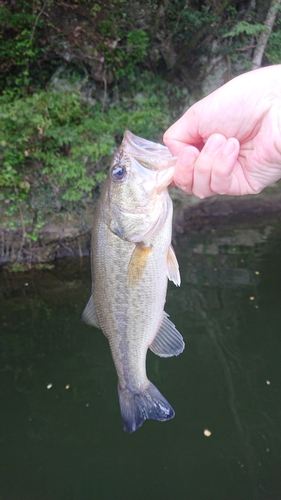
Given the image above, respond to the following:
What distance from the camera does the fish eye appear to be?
1.94 meters

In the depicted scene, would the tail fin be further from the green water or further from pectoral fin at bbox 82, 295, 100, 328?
the green water

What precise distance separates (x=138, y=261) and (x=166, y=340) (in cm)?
53

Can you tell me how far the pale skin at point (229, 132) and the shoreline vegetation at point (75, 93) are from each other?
17.2 ft

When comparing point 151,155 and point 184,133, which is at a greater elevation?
point 184,133

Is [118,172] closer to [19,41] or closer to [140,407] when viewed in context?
[140,407]

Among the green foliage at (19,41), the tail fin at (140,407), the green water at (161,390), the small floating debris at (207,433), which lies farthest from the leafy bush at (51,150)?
the tail fin at (140,407)

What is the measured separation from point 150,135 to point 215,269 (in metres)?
3.15

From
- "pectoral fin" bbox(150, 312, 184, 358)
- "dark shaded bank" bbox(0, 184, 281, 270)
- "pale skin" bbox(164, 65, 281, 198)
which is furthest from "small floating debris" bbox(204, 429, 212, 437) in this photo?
"dark shaded bank" bbox(0, 184, 281, 270)

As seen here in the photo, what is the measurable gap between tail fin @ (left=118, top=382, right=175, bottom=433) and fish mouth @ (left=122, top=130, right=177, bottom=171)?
1320 millimetres

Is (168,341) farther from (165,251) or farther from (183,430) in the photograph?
(183,430)

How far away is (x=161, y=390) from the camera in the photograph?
4371mm

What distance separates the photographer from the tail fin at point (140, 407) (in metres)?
2.15

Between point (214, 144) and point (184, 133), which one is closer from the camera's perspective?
point (214, 144)

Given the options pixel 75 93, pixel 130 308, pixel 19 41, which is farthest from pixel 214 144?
pixel 19 41
